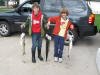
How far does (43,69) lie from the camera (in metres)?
4.57

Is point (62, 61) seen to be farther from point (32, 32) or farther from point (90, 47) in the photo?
point (90, 47)

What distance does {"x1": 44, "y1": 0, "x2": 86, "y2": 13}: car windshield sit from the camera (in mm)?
6785

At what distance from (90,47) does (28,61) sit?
264 centimetres

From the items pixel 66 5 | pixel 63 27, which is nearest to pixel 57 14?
pixel 66 5

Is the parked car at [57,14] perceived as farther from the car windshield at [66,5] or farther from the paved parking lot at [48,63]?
the paved parking lot at [48,63]

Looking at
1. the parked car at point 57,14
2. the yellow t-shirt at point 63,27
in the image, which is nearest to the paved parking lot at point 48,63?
the parked car at point 57,14

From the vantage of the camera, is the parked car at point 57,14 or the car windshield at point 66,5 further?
the car windshield at point 66,5

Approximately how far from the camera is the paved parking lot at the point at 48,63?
14.6ft

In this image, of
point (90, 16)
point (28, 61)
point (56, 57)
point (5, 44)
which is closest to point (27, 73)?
point (28, 61)

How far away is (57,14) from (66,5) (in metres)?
0.47

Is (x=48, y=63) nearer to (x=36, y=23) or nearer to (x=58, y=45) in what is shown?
(x=58, y=45)

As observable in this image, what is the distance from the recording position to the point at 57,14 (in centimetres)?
689

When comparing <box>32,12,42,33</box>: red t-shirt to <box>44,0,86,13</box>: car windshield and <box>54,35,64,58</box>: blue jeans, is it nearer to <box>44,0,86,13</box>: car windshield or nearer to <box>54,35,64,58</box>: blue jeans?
<box>54,35,64,58</box>: blue jeans

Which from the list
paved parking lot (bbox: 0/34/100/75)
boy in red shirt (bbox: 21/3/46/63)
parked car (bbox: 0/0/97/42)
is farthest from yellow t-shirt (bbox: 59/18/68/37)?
parked car (bbox: 0/0/97/42)
